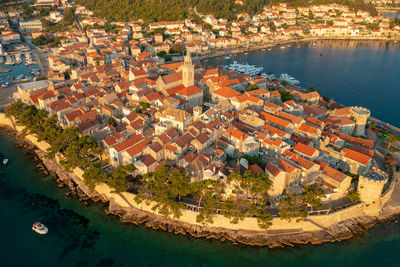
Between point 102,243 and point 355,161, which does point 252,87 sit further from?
point 102,243

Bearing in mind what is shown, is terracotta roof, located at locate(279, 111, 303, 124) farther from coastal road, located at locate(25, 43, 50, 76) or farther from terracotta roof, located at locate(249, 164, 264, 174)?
coastal road, located at locate(25, 43, 50, 76)

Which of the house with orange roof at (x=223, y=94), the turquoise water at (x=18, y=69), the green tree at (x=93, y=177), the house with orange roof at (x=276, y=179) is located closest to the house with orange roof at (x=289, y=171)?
the house with orange roof at (x=276, y=179)

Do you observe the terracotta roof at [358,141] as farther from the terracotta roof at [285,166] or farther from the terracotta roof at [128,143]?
the terracotta roof at [128,143]

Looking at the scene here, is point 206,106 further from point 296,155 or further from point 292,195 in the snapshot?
point 292,195

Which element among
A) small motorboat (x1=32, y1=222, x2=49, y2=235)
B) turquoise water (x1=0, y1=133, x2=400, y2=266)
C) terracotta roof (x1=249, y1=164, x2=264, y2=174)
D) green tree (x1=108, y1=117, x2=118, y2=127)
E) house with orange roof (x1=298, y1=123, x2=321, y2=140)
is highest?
house with orange roof (x1=298, y1=123, x2=321, y2=140)

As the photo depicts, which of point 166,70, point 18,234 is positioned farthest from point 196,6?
point 18,234

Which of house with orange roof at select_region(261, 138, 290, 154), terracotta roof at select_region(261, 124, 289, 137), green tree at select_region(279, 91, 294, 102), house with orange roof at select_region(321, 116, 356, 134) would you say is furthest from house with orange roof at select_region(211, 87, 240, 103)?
house with orange roof at select_region(321, 116, 356, 134)

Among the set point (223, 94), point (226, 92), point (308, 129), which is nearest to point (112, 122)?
point (223, 94)
